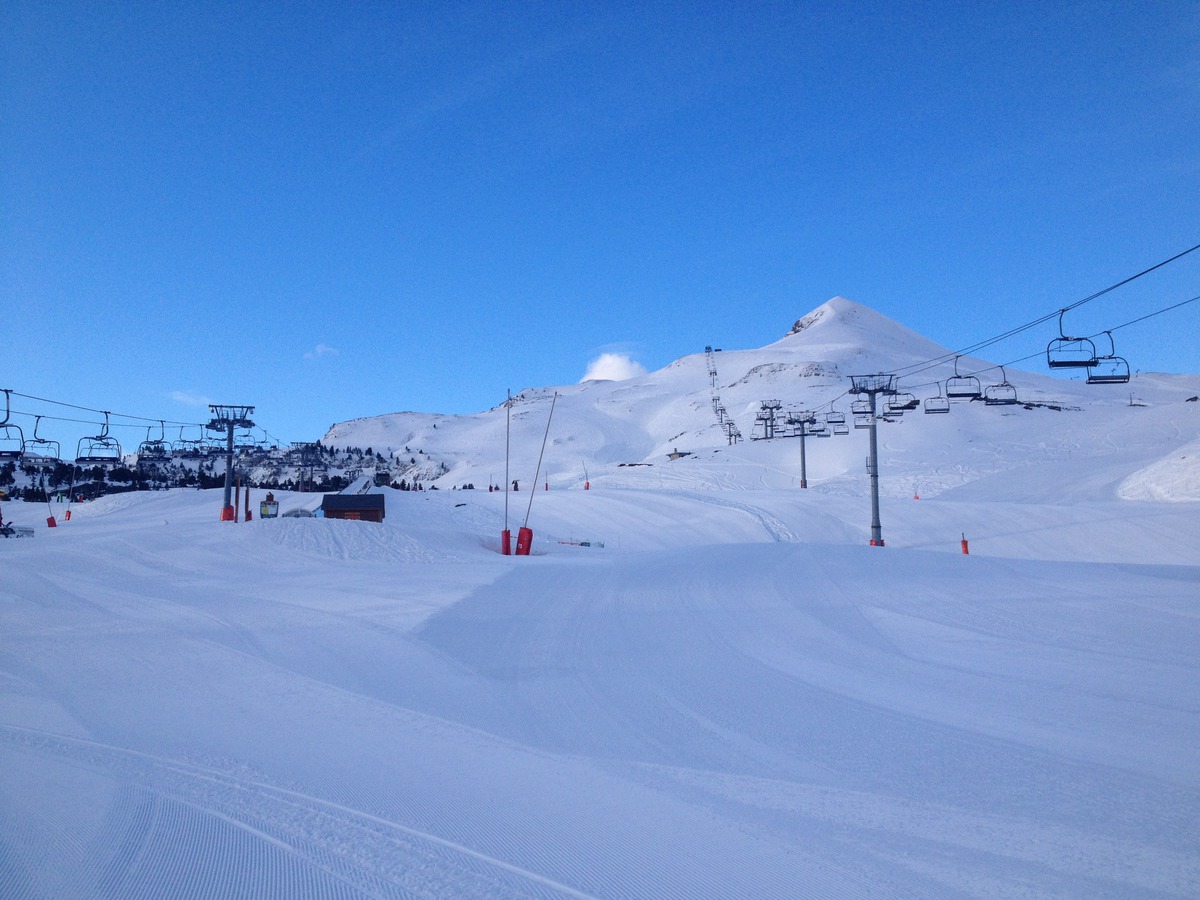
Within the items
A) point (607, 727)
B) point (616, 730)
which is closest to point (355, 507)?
point (607, 727)

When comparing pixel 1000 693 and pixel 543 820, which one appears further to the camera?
pixel 1000 693

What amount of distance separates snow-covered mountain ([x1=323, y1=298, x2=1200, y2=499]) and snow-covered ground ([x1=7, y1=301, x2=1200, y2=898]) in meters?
29.5

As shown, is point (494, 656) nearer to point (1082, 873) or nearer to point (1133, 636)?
point (1082, 873)

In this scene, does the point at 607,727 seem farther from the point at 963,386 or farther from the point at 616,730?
the point at 963,386

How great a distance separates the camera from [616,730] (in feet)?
22.5

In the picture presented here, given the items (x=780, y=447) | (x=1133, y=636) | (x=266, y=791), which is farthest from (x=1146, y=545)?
(x=780, y=447)

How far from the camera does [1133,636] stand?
9.84 metres

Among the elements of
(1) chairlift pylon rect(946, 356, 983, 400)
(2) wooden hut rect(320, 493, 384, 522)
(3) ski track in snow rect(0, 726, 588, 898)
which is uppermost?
(1) chairlift pylon rect(946, 356, 983, 400)

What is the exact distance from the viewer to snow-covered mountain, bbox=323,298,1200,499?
176ft

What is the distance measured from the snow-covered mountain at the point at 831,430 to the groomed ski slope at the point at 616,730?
98.9 feet

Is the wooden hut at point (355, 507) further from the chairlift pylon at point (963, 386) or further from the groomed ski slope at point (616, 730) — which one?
the chairlift pylon at point (963, 386)

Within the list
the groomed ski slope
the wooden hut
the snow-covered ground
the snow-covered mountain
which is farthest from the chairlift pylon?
the wooden hut

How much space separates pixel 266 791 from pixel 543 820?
1.92 m

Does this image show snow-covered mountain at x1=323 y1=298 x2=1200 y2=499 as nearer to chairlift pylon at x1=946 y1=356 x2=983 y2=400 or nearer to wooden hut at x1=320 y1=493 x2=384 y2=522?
chairlift pylon at x1=946 y1=356 x2=983 y2=400
